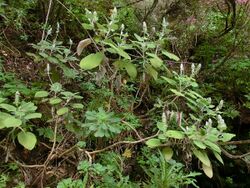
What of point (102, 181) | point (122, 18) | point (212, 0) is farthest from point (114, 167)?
point (212, 0)

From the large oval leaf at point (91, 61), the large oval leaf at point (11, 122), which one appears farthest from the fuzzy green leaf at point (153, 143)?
the large oval leaf at point (11, 122)

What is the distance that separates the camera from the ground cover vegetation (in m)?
2.01

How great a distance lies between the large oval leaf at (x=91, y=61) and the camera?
201 cm

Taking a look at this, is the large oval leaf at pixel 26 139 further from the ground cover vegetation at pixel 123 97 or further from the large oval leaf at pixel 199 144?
the large oval leaf at pixel 199 144

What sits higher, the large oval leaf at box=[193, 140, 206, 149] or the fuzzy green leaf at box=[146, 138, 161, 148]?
the large oval leaf at box=[193, 140, 206, 149]

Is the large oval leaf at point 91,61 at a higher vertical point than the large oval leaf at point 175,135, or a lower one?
higher

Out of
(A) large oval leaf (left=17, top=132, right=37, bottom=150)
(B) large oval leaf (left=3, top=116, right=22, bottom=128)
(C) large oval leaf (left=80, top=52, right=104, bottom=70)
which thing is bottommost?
(A) large oval leaf (left=17, top=132, right=37, bottom=150)

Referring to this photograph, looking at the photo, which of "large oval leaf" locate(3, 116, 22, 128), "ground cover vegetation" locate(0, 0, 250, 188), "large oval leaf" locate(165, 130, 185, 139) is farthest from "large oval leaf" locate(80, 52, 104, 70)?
"large oval leaf" locate(165, 130, 185, 139)

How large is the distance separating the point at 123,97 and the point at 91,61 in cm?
63

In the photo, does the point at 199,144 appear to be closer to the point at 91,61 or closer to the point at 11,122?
the point at 91,61

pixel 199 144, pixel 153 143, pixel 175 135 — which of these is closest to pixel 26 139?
pixel 153 143

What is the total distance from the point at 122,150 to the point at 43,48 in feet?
2.71

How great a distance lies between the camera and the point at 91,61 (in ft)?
6.70

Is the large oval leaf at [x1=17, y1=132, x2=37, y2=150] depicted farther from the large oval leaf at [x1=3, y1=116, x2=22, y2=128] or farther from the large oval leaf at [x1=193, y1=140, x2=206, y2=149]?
the large oval leaf at [x1=193, y1=140, x2=206, y2=149]
